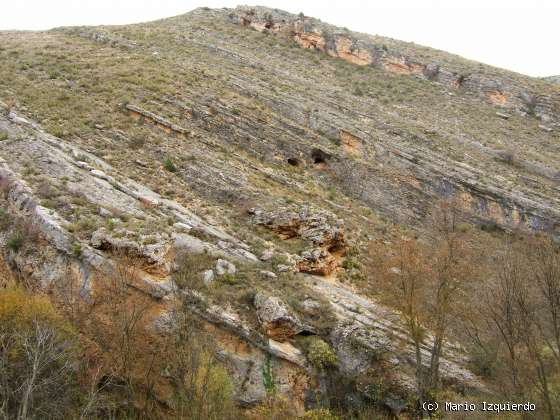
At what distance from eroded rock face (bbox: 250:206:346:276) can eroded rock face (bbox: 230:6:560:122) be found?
25306 mm

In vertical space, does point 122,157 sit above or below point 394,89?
below

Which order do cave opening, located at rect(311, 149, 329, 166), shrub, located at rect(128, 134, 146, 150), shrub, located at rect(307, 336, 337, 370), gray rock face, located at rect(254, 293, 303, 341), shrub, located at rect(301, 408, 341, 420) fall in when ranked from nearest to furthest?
shrub, located at rect(301, 408, 341, 420) → shrub, located at rect(307, 336, 337, 370) → gray rock face, located at rect(254, 293, 303, 341) → shrub, located at rect(128, 134, 146, 150) → cave opening, located at rect(311, 149, 329, 166)

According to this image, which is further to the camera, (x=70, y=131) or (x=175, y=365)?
(x=70, y=131)

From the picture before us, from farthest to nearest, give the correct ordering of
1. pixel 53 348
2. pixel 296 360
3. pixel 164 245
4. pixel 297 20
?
pixel 297 20 < pixel 164 245 < pixel 296 360 < pixel 53 348

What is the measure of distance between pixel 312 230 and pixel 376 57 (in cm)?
A: 2773

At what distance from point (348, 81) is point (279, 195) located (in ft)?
64.0

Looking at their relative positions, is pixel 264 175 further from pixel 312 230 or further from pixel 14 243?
pixel 14 243

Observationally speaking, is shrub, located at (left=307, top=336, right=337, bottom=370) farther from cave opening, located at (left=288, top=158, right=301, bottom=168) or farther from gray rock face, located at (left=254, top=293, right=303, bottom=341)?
cave opening, located at (left=288, top=158, right=301, bottom=168)

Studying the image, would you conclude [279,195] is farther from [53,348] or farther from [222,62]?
[222,62]

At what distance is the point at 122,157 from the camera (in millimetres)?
18781

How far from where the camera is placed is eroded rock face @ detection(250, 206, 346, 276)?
15820 mm

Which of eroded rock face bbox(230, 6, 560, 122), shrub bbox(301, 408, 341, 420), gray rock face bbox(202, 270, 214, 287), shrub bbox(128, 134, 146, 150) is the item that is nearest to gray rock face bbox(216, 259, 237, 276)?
gray rock face bbox(202, 270, 214, 287)

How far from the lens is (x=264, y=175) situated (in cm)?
2048

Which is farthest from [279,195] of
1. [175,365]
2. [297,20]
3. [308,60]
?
[297,20]
